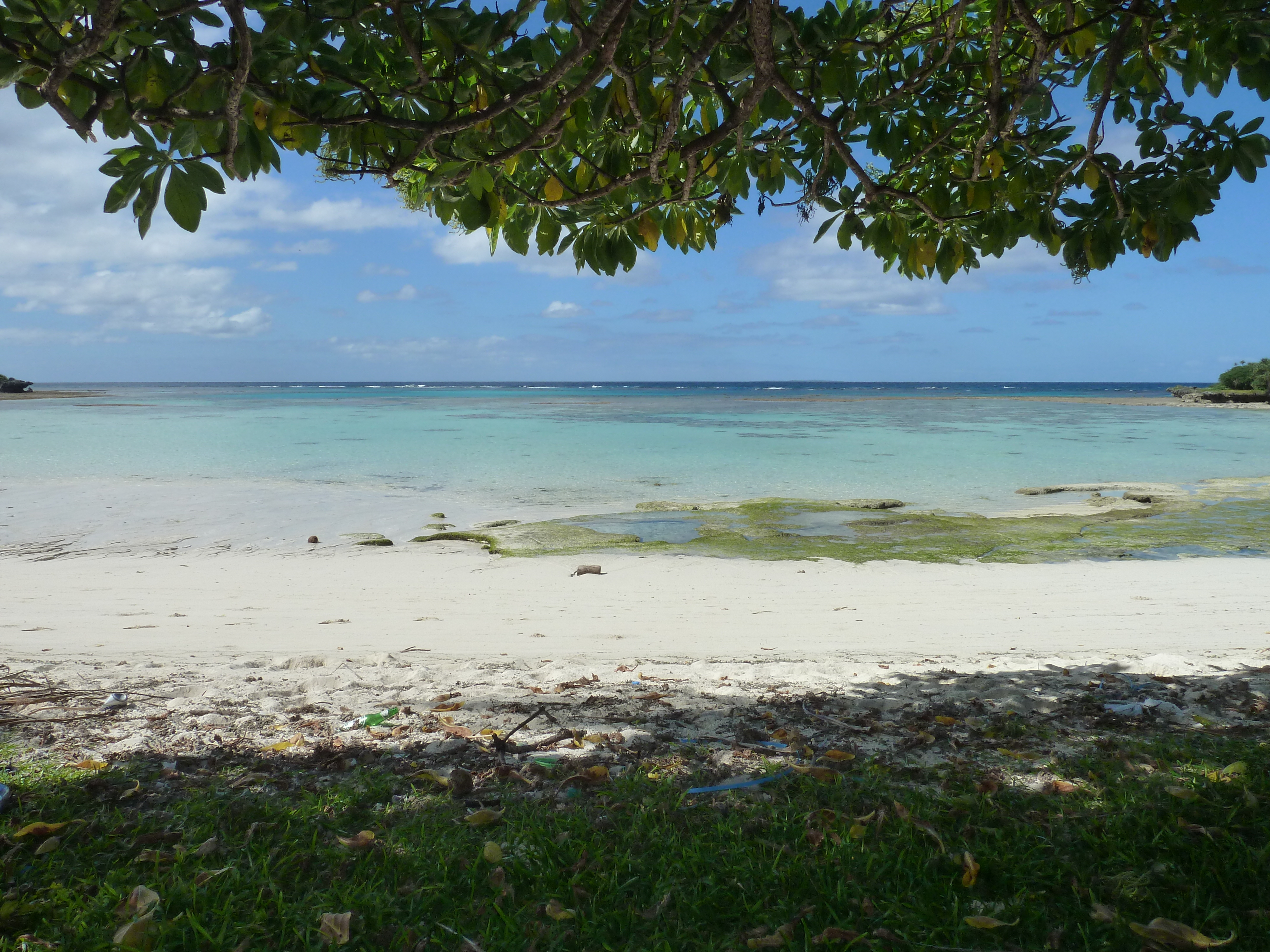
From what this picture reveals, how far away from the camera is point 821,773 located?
281 centimetres

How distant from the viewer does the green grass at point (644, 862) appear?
202 cm

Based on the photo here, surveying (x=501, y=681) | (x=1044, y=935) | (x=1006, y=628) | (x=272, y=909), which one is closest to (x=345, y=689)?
(x=501, y=681)

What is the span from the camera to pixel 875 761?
9.71 feet

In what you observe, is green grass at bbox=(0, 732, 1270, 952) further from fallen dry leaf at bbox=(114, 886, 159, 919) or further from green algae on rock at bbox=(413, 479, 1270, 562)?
green algae on rock at bbox=(413, 479, 1270, 562)

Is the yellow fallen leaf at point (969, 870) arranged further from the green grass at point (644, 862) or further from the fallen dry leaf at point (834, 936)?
the fallen dry leaf at point (834, 936)

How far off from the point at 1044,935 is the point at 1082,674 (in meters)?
2.66

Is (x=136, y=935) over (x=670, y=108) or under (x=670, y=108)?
under

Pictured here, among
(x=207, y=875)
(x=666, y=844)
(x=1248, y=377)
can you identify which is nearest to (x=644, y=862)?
(x=666, y=844)

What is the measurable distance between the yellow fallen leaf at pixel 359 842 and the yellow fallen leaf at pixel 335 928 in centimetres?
28

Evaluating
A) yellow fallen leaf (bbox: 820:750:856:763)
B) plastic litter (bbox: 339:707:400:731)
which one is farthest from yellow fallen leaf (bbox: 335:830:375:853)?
yellow fallen leaf (bbox: 820:750:856:763)

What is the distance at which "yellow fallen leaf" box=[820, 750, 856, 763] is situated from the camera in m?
2.97

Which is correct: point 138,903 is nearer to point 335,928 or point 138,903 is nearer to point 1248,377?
point 335,928

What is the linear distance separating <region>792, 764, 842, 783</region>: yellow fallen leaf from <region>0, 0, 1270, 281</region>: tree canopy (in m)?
2.22

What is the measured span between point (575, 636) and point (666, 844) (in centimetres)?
345
